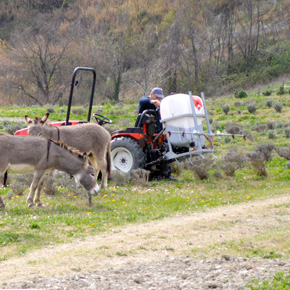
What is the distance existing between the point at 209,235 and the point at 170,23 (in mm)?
55983

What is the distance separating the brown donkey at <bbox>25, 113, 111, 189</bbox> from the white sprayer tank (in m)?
1.47

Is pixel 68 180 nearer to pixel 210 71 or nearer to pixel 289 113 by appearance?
pixel 289 113

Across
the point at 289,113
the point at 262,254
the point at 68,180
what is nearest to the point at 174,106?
the point at 68,180

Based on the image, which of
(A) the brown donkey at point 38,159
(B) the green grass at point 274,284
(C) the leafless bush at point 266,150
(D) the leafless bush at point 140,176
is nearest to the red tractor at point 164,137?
(D) the leafless bush at point 140,176

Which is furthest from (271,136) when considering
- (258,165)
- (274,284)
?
(274,284)

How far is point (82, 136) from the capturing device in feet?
41.5

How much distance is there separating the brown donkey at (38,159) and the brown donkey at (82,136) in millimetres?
1361

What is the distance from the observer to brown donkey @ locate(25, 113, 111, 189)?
1252cm

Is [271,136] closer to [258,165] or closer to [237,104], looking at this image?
[258,165]

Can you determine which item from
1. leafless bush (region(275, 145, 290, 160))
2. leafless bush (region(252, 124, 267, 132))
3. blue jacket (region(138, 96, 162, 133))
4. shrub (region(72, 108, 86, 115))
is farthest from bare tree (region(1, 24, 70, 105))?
blue jacket (region(138, 96, 162, 133))

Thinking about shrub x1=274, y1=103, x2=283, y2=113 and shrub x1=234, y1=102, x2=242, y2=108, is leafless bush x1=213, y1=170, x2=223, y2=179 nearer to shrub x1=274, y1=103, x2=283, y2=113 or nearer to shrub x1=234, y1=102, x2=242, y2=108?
shrub x1=274, y1=103, x2=283, y2=113

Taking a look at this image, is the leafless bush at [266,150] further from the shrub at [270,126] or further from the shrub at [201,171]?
the shrub at [270,126]

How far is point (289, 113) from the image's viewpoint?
91.5 feet

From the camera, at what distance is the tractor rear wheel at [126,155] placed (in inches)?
546
